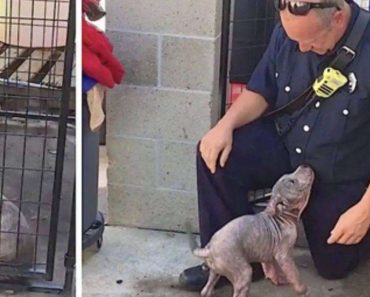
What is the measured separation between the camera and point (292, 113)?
2268 mm

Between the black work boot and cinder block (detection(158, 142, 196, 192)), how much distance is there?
281 mm

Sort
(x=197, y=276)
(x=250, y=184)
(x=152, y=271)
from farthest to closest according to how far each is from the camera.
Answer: (x=152, y=271) → (x=197, y=276) → (x=250, y=184)

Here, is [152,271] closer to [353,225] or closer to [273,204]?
[273,204]

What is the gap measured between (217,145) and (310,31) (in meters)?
0.41

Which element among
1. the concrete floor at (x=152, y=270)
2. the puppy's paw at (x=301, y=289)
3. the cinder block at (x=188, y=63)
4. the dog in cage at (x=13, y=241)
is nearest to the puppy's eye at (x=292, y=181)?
the puppy's paw at (x=301, y=289)

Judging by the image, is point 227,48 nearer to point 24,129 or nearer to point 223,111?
point 223,111

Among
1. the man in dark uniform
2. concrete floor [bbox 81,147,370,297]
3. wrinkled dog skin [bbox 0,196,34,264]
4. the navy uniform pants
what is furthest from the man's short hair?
wrinkled dog skin [bbox 0,196,34,264]

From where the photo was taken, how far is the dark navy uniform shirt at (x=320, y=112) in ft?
7.01

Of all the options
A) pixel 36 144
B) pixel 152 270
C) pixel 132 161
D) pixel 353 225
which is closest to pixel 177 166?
pixel 132 161

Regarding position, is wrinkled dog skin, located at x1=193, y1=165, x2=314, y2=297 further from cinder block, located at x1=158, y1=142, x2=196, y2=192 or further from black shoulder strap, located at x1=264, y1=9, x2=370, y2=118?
cinder block, located at x1=158, y1=142, x2=196, y2=192

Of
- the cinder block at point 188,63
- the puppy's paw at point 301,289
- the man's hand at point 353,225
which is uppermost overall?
the cinder block at point 188,63

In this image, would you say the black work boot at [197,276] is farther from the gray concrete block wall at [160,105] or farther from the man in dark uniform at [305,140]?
the gray concrete block wall at [160,105]

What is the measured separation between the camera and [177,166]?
2.69 metres

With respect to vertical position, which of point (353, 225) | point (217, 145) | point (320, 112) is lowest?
point (353, 225)
